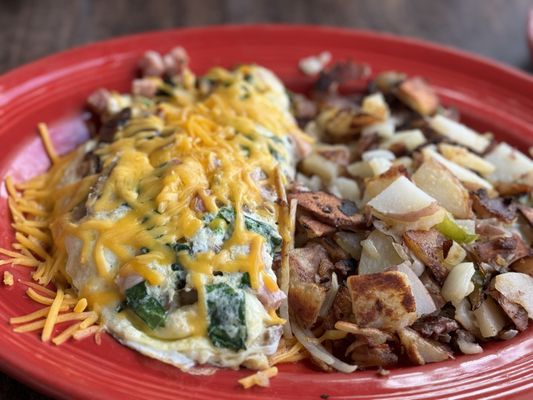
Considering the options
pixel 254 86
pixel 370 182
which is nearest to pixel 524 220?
pixel 370 182

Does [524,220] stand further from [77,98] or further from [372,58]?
[77,98]

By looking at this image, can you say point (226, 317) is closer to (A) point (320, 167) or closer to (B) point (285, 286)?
(B) point (285, 286)

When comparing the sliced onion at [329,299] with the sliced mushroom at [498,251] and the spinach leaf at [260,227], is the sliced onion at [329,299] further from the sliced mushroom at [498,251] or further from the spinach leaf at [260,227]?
the sliced mushroom at [498,251]

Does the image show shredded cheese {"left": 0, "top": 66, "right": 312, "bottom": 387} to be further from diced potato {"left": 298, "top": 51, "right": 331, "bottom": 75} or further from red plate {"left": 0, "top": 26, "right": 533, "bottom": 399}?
diced potato {"left": 298, "top": 51, "right": 331, "bottom": 75}

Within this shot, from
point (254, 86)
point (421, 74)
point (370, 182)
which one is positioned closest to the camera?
point (370, 182)

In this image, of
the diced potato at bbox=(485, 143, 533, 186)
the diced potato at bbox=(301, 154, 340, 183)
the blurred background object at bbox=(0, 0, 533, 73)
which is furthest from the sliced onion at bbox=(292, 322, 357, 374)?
the blurred background object at bbox=(0, 0, 533, 73)

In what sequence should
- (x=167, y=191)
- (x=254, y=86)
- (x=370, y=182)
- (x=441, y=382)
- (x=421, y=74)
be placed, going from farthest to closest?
(x=421, y=74)
(x=254, y=86)
(x=370, y=182)
(x=167, y=191)
(x=441, y=382)

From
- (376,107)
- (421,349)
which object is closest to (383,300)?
(421,349)
